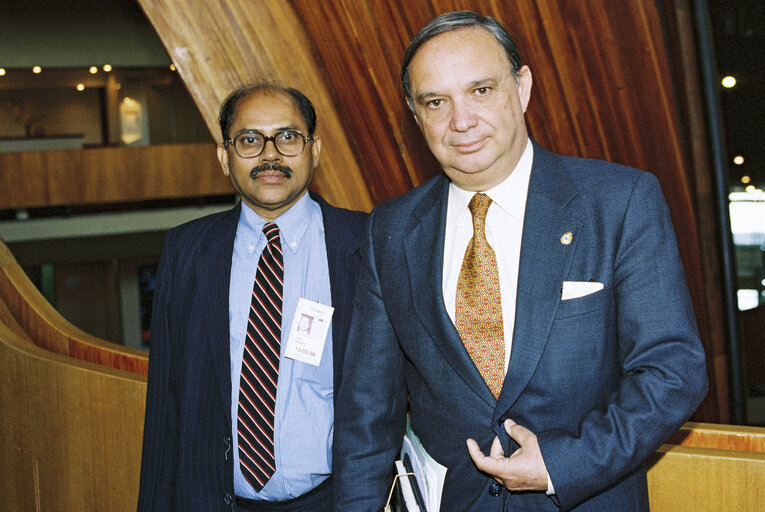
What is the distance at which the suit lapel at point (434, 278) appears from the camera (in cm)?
141

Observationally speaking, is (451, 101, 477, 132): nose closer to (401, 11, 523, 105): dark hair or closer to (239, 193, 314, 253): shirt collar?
(401, 11, 523, 105): dark hair

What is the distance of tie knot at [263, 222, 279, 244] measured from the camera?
2.05m

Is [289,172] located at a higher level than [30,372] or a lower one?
higher

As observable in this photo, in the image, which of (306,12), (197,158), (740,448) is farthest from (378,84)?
(197,158)

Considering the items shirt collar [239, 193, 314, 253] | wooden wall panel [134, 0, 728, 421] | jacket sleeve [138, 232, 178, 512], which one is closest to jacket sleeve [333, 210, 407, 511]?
shirt collar [239, 193, 314, 253]

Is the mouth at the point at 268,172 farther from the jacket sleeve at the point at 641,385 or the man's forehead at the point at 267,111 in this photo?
the jacket sleeve at the point at 641,385

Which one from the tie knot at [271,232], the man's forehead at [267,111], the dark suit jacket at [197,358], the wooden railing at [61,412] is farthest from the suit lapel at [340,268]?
the wooden railing at [61,412]

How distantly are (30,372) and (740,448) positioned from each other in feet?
9.51

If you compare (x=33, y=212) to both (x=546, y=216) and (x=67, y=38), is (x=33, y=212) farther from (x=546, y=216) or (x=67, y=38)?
(x=546, y=216)

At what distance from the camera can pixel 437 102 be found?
1.48 meters

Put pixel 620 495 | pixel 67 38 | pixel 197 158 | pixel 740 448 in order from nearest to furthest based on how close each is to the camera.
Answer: pixel 620 495 < pixel 740 448 < pixel 67 38 < pixel 197 158

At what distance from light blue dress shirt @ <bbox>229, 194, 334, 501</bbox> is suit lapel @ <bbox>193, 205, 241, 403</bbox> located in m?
0.04

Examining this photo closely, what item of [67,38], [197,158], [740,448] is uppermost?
[67,38]

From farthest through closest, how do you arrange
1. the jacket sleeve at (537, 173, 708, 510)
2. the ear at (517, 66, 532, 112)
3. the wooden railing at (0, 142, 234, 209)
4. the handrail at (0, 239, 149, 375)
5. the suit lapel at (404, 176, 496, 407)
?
the wooden railing at (0, 142, 234, 209) < the handrail at (0, 239, 149, 375) < the ear at (517, 66, 532, 112) < the suit lapel at (404, 176, 496, 407) < the jacket sleeve at (537, 173, 708, 510)
